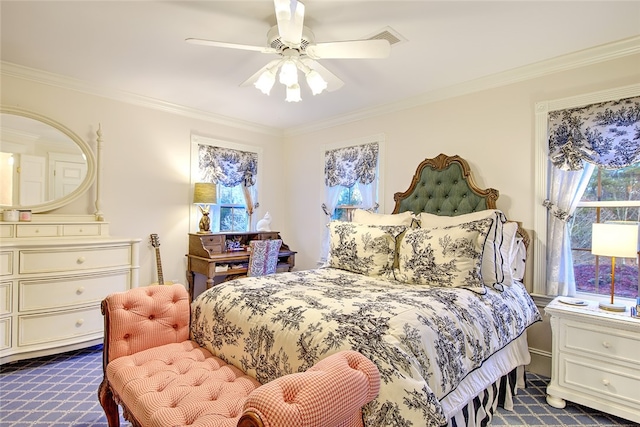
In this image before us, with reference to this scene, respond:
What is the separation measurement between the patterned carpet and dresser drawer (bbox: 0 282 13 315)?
1.64ft

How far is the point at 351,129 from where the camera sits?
403cm

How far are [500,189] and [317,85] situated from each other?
6.15 feet

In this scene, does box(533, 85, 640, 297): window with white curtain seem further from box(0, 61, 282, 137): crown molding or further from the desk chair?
box(0, 61, 282, 137): crown molding

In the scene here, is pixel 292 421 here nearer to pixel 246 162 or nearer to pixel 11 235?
pixel 11 235

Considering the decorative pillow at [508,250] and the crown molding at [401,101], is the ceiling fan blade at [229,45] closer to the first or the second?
the crown molding at [401,101]

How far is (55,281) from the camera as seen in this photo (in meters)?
2.62

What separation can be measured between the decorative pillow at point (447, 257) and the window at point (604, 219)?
2.95 ft

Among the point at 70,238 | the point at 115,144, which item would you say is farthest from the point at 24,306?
the point at 115,144

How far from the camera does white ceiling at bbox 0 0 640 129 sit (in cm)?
195

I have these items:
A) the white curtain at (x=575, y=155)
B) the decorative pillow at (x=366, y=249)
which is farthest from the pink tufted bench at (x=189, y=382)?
the white curtain at (x=575, y=155)

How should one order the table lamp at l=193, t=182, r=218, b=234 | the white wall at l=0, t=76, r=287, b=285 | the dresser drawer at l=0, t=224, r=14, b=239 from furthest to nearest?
1. the table lamp at l=193, t=182, r=218, b=234
2. the white wall at l=0, t=76, r=287, b=285
3. the dresser drawer at l=0, t=224, r=14, b=239

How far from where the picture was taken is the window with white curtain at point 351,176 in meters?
A: 3.75

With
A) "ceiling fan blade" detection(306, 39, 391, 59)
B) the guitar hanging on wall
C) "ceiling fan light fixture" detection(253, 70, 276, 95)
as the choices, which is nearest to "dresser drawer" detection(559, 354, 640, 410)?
"ceiling fan blade" detection(306, 39, 391, 59)

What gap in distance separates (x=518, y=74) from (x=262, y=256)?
3075 millimetres
